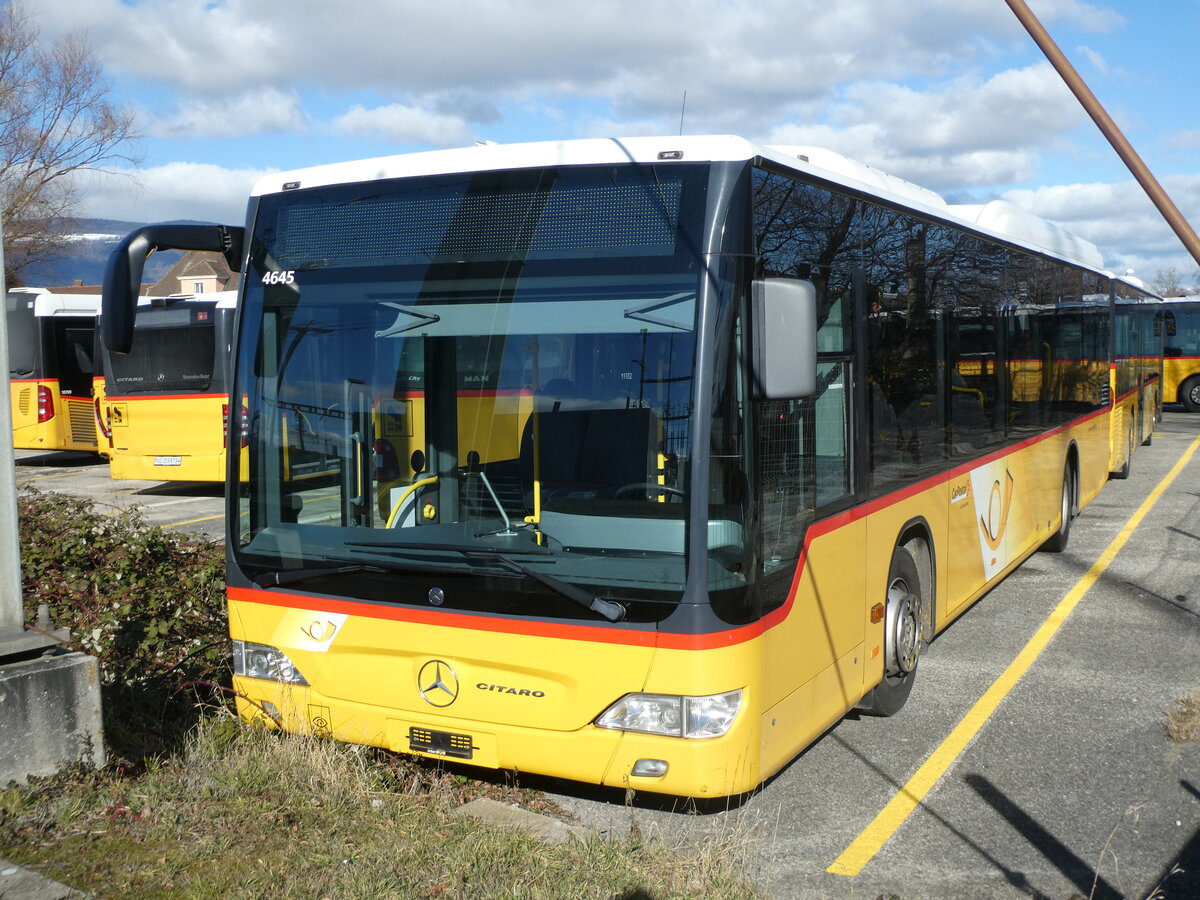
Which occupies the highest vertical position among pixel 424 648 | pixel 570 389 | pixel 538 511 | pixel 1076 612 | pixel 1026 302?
pixel 1026 302

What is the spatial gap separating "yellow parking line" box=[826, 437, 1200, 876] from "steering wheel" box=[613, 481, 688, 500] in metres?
1.64

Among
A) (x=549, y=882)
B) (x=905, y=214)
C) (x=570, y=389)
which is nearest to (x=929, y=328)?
(x=905, y=214)

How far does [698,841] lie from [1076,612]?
5.72 meters

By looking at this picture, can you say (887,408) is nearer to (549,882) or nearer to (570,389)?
(570,389)

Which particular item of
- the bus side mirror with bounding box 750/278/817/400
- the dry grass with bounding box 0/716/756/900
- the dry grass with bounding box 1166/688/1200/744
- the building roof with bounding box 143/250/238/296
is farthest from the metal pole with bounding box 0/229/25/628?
the building roof with bounding box 143/250/238/296

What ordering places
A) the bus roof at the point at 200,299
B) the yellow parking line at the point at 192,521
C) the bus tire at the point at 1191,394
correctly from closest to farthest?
1. the yellow parking line at the point at 192,521
2. the bus roof at the point at 200,299
3. the bus tire at the point at 1191,394

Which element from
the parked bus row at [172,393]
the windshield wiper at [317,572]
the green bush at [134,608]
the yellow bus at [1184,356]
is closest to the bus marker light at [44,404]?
the parked bus row at [172,393]

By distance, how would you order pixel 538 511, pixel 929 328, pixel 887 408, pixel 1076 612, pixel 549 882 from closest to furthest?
pixel 549 882 < pixel 538 511 < pixel 887 408 < pixel 929 328 < pixel 1076 612

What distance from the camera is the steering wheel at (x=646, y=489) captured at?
4477 millimetres

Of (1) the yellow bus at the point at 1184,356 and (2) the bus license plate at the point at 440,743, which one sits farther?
(1) the yellow bus at the point at 1184,356

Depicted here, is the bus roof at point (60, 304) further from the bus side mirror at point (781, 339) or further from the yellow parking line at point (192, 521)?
the bus side mirror at point (781, 339)

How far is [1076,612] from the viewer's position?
30.4 ft

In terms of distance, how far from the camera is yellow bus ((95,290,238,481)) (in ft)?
57.2

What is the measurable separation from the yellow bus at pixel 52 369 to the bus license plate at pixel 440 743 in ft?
63.8
